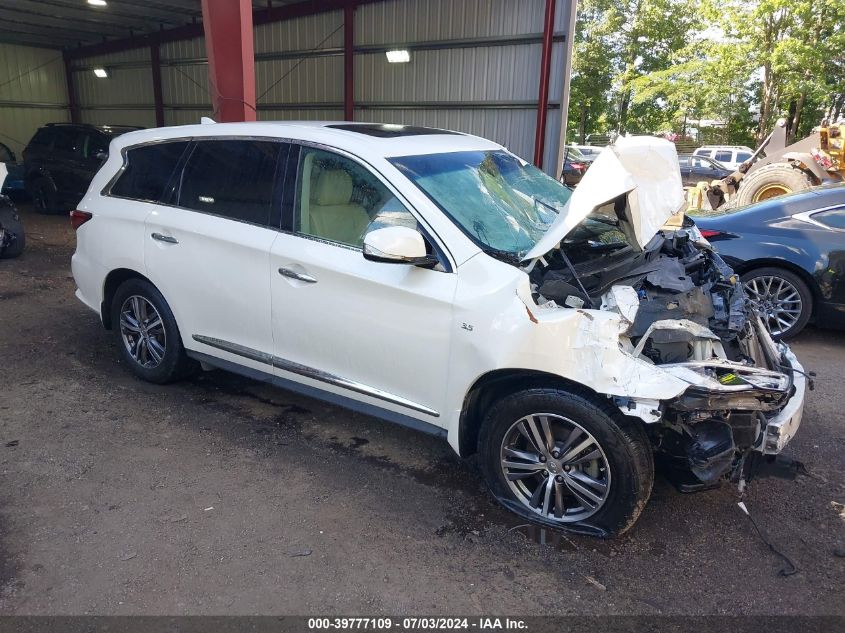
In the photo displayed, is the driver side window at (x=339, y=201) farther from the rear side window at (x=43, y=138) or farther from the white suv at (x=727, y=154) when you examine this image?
the white suv at (x=727, y=154)

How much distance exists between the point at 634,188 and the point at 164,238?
2.94 metres

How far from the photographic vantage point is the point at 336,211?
3.55 m

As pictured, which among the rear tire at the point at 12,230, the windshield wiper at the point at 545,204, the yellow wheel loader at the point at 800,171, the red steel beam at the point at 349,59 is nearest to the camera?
the windshield wiper at the point at 545,204

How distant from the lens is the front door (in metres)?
3.16

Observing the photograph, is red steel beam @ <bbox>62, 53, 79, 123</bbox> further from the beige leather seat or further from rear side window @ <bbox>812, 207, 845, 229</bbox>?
rear side window @ <bbox>812, 207, 845, 229</bbox>

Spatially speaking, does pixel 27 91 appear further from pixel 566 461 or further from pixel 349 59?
pixel 566 461

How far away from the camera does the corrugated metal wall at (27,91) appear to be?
18.5 meters

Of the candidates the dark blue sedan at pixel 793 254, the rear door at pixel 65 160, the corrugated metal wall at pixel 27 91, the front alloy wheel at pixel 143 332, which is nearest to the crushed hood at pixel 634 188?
the front alloy wheel at pixel 143 332

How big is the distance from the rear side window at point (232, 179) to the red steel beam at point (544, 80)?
792 cm

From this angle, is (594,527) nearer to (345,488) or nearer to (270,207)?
(345,488)

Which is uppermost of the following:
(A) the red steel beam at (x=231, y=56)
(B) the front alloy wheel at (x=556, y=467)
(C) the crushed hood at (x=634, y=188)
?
(A) the red steel beam at (x=231, y=56)

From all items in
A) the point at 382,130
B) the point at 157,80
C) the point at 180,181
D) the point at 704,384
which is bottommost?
the point at 704,384

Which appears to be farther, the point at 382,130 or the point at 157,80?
the point at 157,80

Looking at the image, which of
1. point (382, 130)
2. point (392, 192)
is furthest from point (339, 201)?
point (382, 130)
